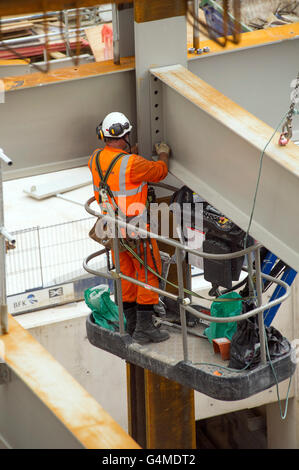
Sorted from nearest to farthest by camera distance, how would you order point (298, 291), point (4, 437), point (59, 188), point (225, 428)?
1. point (4, 437)
2. point (298, 291)
3. point (59, 188)
4. point (225, 428)

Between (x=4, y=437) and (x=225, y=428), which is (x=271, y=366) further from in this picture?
(x=225, y=428)

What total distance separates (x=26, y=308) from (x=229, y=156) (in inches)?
330

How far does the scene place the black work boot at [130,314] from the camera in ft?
22.7

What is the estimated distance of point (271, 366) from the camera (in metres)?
5.98

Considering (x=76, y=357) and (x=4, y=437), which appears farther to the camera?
(x=76, y=357)

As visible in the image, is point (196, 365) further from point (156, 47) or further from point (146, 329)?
point (156, 47)

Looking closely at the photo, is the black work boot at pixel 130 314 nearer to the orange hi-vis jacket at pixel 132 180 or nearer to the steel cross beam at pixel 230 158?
the orange hi-vis jacket at pixel 132 180

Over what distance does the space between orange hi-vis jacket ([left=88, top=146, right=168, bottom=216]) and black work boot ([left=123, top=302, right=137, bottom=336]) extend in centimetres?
93

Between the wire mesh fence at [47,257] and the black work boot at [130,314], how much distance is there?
6.02 m

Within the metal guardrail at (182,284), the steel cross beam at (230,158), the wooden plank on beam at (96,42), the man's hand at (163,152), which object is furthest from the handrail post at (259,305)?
the wooden plank on beam at (96,42)

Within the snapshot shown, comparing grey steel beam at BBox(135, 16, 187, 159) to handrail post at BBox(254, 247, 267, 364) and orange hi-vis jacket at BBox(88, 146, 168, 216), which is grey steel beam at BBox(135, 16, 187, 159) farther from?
handrail post at BBox(254, 247, 267, 364)

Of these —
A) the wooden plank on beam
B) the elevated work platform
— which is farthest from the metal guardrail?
the wooden plank on beam

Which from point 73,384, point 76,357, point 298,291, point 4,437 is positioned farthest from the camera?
point 298,291
